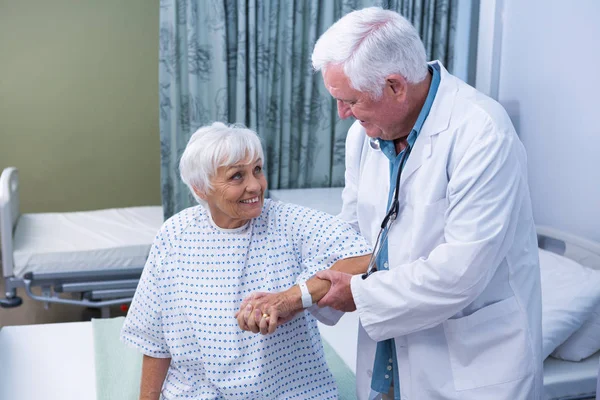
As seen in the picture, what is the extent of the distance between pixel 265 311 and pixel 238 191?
32 centimetres

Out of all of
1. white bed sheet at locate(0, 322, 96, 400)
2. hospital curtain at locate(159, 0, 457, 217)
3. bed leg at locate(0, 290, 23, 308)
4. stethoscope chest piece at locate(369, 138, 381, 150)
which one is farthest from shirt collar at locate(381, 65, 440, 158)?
bed leg at locate(0, 290, 23, 308)

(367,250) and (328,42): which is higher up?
(328,42)

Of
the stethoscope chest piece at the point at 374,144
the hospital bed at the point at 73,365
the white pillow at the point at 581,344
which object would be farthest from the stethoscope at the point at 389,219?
the white pillow at the point at 581,344

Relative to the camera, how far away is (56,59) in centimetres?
466

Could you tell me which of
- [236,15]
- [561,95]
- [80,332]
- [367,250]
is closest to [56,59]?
[236,15]

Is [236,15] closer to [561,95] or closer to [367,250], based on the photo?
[561,95]

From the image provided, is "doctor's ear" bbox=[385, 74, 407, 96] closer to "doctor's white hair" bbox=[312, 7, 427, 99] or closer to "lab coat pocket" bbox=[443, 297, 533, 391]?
"doctor's white hair" bbox=[312, 7, 427, 99]

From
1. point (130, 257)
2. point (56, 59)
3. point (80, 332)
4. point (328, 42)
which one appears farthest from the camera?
point (56, 59)

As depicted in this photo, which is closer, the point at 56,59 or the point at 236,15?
the point at 236,15

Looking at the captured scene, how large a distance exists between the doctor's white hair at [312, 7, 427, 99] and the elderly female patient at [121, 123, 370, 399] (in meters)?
0.36

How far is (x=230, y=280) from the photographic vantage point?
1.65 metres

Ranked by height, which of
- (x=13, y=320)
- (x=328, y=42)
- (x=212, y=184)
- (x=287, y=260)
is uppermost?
(x=328, y=42)

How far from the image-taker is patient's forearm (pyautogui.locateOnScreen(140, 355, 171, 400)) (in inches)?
66.7

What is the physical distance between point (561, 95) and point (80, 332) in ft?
6.72
